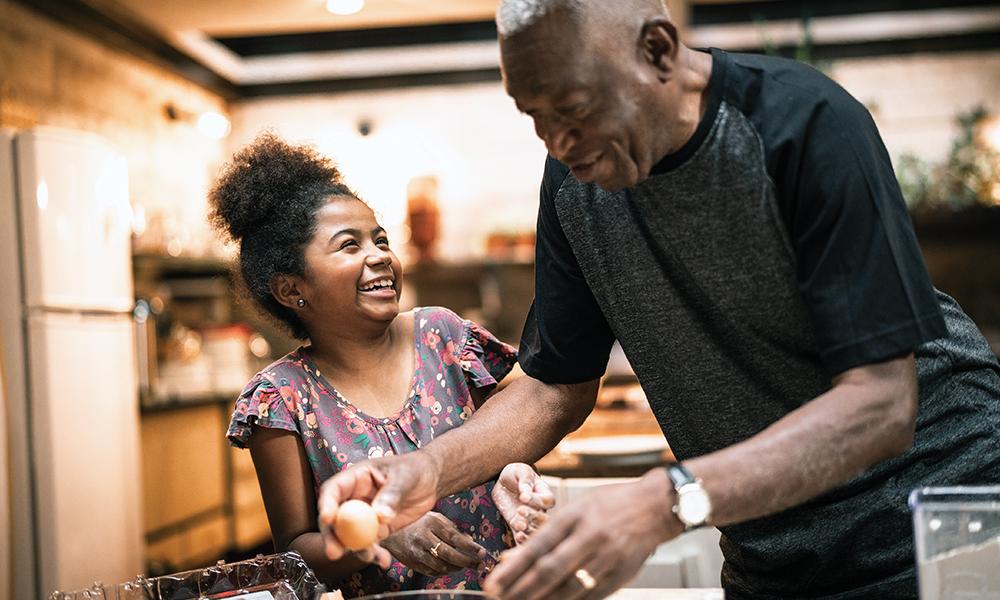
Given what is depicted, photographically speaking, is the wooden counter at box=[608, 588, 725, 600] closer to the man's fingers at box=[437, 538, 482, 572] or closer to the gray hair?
the man's fingers at box=[437, 538, 482, 572]

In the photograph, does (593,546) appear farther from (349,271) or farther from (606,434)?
(606,434)

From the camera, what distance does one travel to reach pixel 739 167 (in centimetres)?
125

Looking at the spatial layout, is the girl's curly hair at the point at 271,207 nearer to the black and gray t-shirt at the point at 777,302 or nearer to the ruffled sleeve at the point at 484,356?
the ruffled sleeve at the point at 484,356

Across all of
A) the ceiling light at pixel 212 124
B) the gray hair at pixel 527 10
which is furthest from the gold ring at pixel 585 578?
the ceiling light at pixel 212 124

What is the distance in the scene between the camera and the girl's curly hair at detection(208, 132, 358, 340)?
1.94 meters

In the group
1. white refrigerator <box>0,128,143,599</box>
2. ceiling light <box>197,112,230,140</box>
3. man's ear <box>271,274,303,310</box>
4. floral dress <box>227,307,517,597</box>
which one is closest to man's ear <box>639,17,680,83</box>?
floral dress <box>227,307,517,597</box>

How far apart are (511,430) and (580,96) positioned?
22.7 inches

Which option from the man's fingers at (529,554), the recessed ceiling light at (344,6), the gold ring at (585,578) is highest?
the recessed ceiling light at (344,6)

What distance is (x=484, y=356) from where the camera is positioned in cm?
196

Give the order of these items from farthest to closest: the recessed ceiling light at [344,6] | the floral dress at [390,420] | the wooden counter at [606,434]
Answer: the recessed ceiling light at [344,6] → the wooden counter at [606,434] → the floral dress at [390,420]

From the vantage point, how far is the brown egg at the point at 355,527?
3.66 feet

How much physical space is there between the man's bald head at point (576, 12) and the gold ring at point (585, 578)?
0.57m

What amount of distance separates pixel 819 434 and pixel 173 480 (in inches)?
196

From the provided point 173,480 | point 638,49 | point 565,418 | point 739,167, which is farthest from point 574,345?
point 173,480
